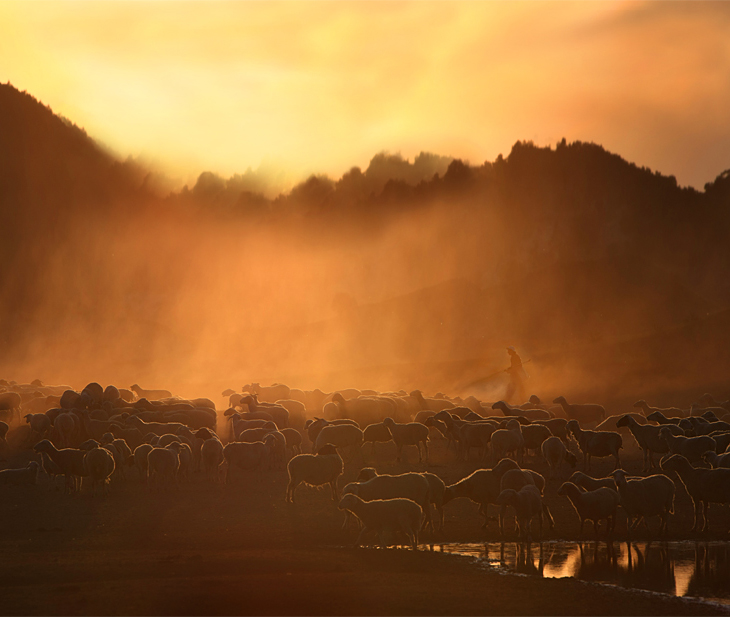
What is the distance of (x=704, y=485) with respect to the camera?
1772cm

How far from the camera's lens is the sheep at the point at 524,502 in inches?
643

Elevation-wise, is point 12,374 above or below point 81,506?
above

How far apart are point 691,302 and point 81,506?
89182 millimetres

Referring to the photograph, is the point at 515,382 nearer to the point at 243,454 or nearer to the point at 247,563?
the point at 243,454

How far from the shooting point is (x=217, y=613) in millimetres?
11398

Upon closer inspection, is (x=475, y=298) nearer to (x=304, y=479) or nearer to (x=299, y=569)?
(x=304, y=479)

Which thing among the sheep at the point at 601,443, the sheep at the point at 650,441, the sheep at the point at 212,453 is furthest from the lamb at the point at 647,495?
the sheep at the point at 212,453

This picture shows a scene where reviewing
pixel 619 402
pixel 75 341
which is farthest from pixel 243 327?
pixel 619 402

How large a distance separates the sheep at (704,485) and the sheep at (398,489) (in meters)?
6.22

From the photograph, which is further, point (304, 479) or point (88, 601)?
point (304, 479)

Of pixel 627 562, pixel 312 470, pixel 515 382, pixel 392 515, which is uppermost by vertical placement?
pixel 515 382

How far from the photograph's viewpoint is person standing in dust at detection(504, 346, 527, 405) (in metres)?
47.2

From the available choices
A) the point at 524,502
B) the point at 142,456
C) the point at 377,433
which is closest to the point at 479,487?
the point at 524,502

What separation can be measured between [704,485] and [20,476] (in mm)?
18919
